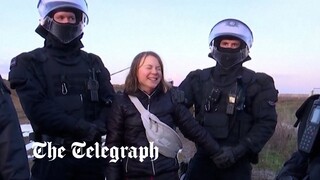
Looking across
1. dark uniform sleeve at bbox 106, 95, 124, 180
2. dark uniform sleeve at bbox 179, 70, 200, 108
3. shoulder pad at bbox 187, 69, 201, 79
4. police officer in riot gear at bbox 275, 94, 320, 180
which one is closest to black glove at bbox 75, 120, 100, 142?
dark uniform sleeve at bbox 106, 95, 124, 180

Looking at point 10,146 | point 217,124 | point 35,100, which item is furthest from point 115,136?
point 10,146

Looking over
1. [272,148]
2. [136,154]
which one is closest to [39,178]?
[136,154]

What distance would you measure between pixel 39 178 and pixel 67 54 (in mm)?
1032

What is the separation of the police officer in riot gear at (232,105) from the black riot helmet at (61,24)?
44.9 inches

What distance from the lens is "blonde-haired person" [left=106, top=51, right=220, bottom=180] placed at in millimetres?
3748

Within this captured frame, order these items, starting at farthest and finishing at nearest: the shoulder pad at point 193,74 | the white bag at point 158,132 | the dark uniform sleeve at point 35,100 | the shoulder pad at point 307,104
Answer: the shoulder pad at point 193,74, the white bag at point 158,132, the dark uniform sleeve at point 35,100, the shoulder pad at point 307,104

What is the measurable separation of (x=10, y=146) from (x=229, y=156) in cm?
192

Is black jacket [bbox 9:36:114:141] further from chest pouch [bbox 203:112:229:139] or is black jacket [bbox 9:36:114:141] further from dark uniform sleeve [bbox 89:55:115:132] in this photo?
chest pouch [bbox 203:112:229:139]

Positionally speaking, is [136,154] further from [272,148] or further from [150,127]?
[272,148]

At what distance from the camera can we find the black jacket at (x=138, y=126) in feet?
12.3

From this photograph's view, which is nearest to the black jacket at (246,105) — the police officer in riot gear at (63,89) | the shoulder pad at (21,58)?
the police officer in riot gear at (63,89)

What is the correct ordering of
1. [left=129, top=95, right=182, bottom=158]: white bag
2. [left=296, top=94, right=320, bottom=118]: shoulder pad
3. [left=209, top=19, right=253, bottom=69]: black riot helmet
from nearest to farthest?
[left=296, top=94, right=320, bottom=118]: shoulder pad, [left=129, top=95, right=182, bottom=158]: white bag, [left=209, top=19, right=253, bottom=69]: black riot helmet

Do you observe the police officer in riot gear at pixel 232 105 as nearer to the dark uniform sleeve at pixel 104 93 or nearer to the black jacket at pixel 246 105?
the black jacket at pixel 246 105

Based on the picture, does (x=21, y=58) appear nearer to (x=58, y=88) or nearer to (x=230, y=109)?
(x=58, y=88)
